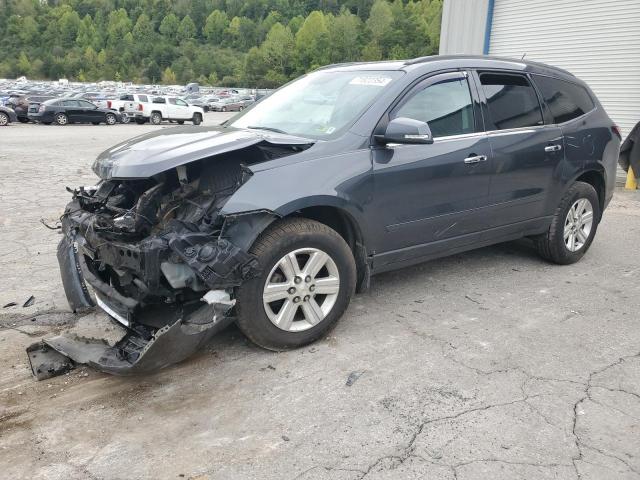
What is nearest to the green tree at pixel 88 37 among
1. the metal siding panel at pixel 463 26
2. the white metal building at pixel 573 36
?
the metal siding panel at pixel 463 26

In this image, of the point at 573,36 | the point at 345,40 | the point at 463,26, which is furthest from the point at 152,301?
the point at 345,40

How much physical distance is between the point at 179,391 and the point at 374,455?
1.19 m

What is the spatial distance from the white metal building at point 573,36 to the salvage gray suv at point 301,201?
8.88 metres

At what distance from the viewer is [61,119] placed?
26.2 meters

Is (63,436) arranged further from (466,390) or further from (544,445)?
(544,445)

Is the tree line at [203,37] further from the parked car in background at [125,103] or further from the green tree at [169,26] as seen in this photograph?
the parked car in background at [125,103]

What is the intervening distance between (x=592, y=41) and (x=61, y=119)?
23227mm

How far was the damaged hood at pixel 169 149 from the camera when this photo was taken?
3176mm

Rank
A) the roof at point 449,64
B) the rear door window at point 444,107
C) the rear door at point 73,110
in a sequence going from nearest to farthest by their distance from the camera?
1. the rear door window at point 444,107
2. the roof at point 449,64
3. the rear door at point 73,110

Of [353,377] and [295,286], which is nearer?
[353,377]

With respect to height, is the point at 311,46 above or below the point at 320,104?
above

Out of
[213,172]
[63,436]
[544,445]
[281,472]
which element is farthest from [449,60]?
[63,436]

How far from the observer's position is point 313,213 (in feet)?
12.0

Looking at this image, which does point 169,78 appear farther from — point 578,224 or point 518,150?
point 518,150
